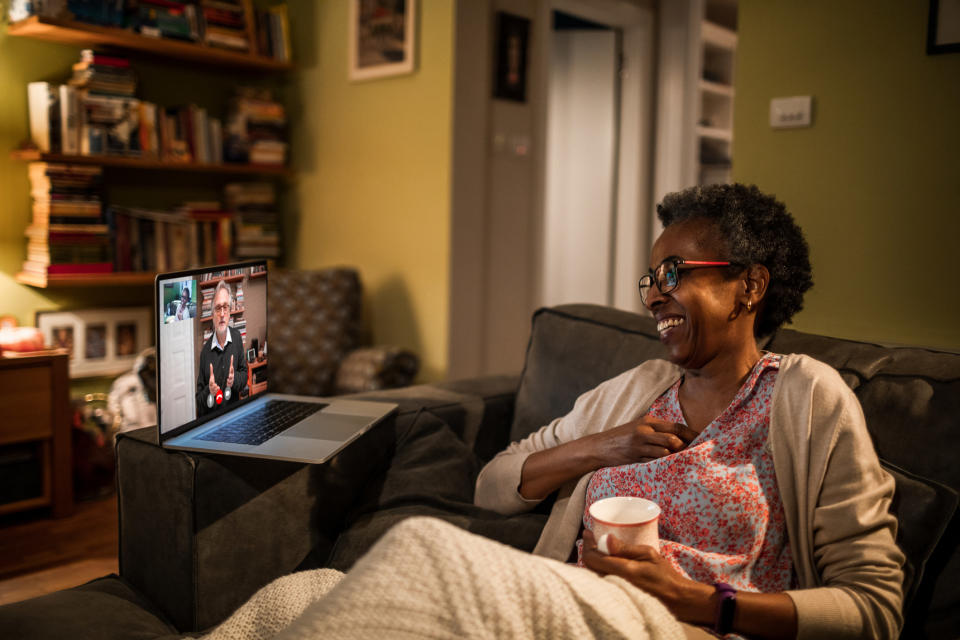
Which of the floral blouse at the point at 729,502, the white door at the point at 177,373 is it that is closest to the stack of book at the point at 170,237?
the white door at the point at 177,373

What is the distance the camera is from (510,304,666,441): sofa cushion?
175 centimetres

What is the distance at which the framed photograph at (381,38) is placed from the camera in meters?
3.43

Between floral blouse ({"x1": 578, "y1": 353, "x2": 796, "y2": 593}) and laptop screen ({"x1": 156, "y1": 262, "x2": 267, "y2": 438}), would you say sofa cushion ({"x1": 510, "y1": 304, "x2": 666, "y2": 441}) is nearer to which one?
floral blouse ({"x1": 578, "y1": 353, "x2": 796, "y2": 593})

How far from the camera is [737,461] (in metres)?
1.24

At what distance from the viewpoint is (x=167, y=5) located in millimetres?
3316

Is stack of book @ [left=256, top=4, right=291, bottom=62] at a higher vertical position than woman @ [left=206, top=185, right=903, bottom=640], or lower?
higher

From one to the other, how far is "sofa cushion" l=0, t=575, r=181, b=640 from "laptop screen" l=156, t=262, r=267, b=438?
0.30 m

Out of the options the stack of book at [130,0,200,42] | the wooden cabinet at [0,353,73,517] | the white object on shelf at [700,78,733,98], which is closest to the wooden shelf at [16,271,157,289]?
the wooden cabinet at [0,353,73,517]

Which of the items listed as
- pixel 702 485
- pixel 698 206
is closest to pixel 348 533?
pixel 702 485

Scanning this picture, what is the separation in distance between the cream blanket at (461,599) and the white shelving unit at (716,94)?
13.4ft

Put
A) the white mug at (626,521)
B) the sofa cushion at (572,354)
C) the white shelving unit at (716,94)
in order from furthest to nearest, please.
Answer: the white shelving unit at (716,94) < the sofa cushion at (572,354) < the white mug at (626,521)

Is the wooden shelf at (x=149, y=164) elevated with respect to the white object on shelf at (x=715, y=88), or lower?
A: lower

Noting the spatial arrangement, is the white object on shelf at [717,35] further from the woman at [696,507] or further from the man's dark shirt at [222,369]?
the man's dark shirt at [222,369]

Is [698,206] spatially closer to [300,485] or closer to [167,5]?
[300,485]
